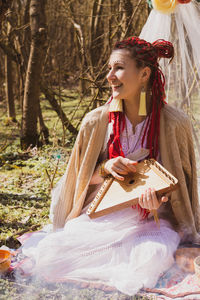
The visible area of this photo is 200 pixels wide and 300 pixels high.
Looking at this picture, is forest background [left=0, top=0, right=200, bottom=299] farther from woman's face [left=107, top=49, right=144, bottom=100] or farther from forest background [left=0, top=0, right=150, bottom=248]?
woman's face [left=107, top=49, right=144, bottom=100]

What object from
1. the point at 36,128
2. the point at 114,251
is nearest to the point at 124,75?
the point at 114,251

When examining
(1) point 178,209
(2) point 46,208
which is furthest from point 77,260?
(2) point 46,208

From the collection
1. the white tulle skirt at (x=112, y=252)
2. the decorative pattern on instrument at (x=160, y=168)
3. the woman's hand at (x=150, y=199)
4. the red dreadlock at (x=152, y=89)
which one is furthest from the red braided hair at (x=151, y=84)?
the white tulle skirt at (x=112, y=252)

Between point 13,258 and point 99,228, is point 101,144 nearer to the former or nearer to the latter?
point 99,228

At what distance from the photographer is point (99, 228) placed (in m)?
2.37

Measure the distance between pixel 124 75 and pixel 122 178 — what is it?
67cm

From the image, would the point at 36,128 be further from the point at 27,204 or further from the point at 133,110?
the point at 133,110

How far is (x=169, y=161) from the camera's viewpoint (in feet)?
7.96

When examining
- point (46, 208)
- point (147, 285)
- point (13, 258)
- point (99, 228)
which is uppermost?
point (99, 228)

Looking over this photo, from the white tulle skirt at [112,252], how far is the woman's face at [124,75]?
0.80 meters

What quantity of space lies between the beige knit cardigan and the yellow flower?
30.7 inches

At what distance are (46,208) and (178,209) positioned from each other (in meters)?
1.70

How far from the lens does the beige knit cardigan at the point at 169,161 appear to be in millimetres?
2408

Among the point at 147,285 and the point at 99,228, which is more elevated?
the point at 99,228
